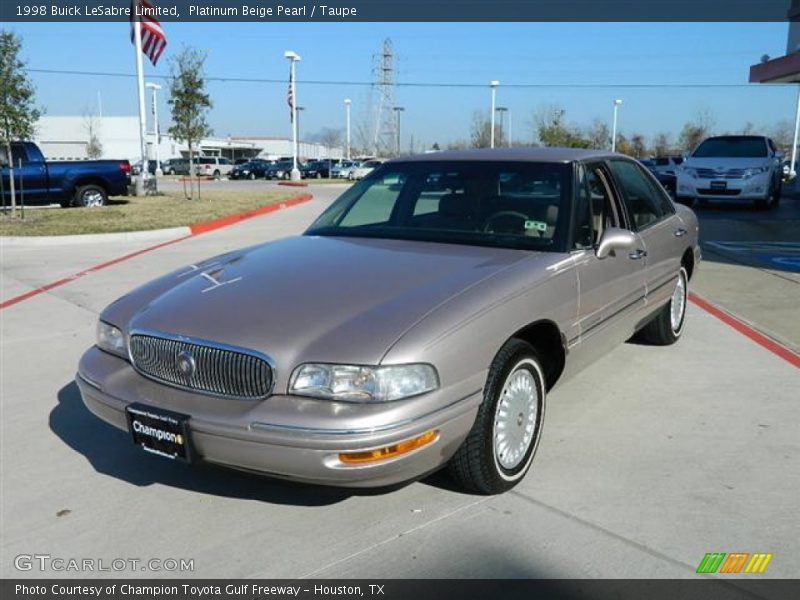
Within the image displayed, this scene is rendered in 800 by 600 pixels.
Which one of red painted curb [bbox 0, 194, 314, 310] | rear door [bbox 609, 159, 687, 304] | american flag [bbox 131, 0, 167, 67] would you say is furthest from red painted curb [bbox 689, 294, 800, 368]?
american flag [bbox 131, 0, 167, 67]

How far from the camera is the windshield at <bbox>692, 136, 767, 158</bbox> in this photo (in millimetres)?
17547

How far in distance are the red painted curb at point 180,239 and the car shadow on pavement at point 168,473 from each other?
4.07 meters

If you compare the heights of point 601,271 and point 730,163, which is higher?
point 730,163

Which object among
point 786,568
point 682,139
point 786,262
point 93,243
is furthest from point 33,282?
point 682,139

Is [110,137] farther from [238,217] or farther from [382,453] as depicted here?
[382,453]

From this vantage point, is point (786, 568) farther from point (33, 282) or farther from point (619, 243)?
point (33, 282)

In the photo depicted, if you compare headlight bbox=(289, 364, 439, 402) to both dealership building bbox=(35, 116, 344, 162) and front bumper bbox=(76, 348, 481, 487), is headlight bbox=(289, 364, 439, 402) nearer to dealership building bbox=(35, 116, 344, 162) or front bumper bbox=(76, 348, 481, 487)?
front bumper bbox=(76, 348, 481, 487)

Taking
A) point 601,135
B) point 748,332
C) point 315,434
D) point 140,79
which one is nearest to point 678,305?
point 748,332

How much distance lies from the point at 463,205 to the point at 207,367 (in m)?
1.96

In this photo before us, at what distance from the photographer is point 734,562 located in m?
2.85

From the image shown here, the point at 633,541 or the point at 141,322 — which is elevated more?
the point at 141,322

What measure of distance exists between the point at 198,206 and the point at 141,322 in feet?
55.0

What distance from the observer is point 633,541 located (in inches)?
118

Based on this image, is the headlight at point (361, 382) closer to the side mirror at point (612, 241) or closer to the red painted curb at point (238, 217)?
the side mirror at point (612, 241)
